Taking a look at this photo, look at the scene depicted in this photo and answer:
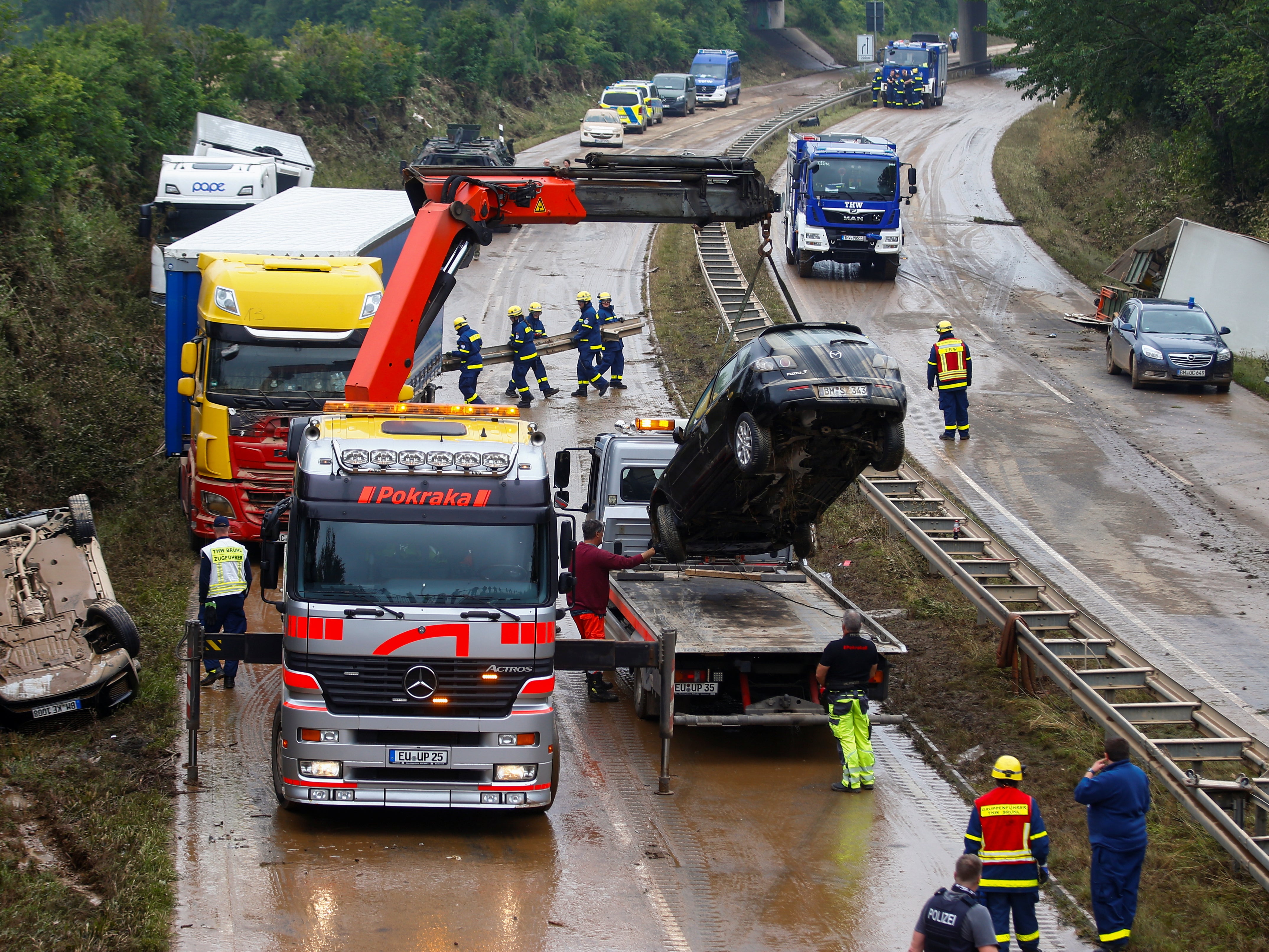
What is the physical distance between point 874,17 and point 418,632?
288ft

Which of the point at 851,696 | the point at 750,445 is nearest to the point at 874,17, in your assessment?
the point at 750,445

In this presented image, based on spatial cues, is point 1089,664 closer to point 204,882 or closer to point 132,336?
point 204,882

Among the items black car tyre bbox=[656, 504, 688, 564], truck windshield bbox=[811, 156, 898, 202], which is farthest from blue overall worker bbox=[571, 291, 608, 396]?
black car tyre bbox=[656, 504, 688, 564]

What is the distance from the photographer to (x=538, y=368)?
73.4 ft

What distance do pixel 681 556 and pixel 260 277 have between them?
20.4 ft

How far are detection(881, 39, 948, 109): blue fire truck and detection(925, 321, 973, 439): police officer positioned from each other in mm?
42900

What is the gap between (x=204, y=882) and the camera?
840 cm

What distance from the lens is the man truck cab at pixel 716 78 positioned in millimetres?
59938

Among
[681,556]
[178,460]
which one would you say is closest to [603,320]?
[178,460]

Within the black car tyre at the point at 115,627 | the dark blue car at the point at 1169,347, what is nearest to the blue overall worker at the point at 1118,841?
the black car tyre at the point at 115,627

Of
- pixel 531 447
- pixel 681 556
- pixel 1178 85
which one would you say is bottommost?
pixel 681 556

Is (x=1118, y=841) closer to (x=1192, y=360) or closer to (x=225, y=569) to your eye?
(x=225, y=569)

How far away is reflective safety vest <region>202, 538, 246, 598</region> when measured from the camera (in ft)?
39.3

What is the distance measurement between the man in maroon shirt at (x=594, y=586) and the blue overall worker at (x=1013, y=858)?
4876mm
